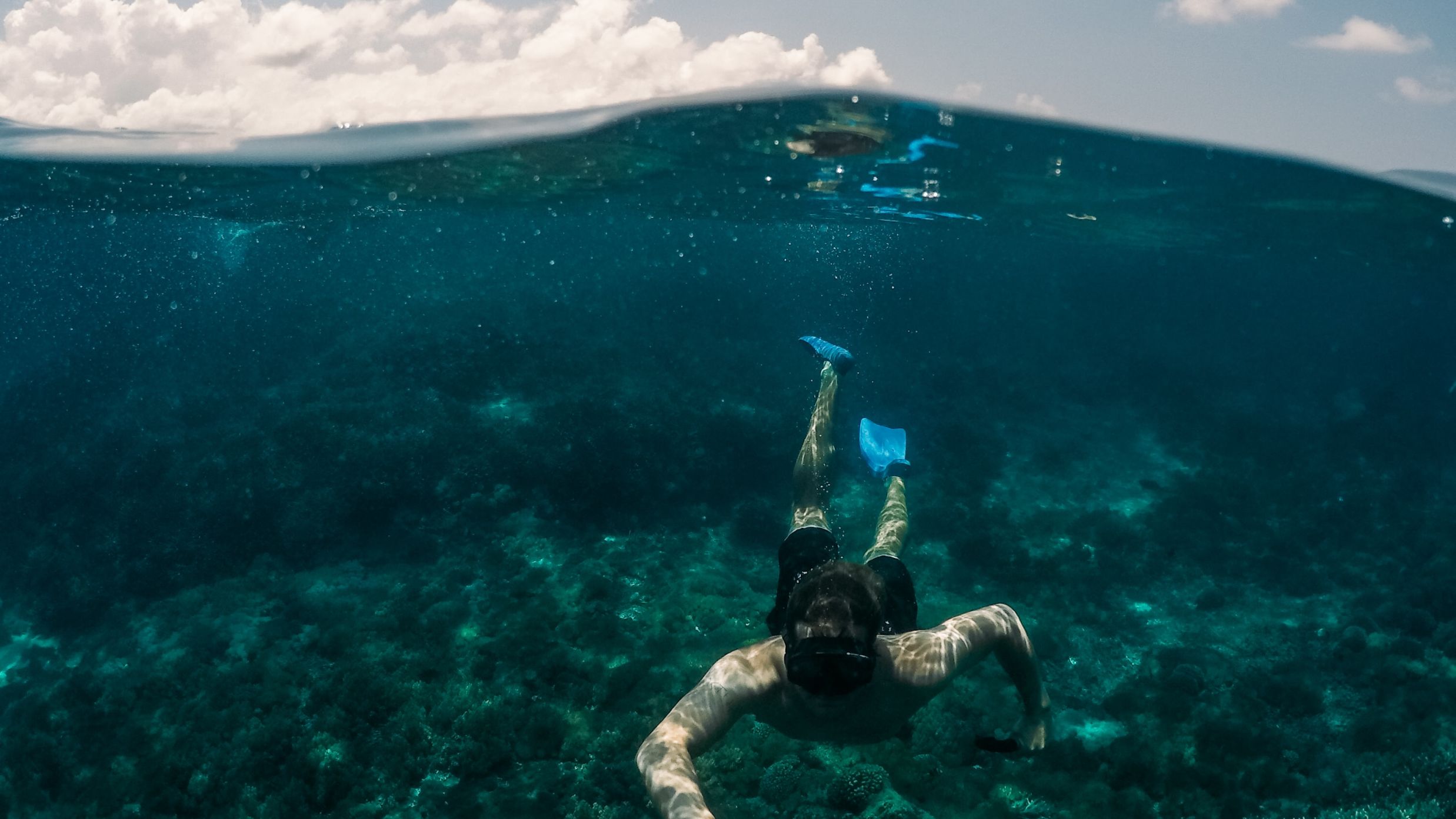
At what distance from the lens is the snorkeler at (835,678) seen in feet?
9.71

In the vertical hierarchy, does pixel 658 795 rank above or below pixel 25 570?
above

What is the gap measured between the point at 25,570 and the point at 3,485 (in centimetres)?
439

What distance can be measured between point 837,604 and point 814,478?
5.16 m

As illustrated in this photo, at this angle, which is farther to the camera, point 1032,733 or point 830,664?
point 1032,733

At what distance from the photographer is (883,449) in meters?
8.79

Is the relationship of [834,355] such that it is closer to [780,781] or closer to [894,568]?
[894,568]

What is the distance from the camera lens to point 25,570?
43.9ft

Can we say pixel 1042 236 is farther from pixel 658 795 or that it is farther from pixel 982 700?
pixel 658 795

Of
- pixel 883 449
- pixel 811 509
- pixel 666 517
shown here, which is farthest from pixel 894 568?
pixel 666 517

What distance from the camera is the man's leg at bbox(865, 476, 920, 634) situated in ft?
18.5

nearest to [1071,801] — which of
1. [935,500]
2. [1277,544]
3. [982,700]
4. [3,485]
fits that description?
[982,700]

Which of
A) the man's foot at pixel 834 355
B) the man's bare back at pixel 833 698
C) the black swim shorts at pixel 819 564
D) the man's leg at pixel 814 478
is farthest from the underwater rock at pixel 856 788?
the man's foot at pixel 834 355

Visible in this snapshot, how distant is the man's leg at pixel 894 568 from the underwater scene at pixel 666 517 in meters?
1.04

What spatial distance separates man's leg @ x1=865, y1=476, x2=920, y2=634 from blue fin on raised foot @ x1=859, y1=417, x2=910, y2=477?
35 cm
